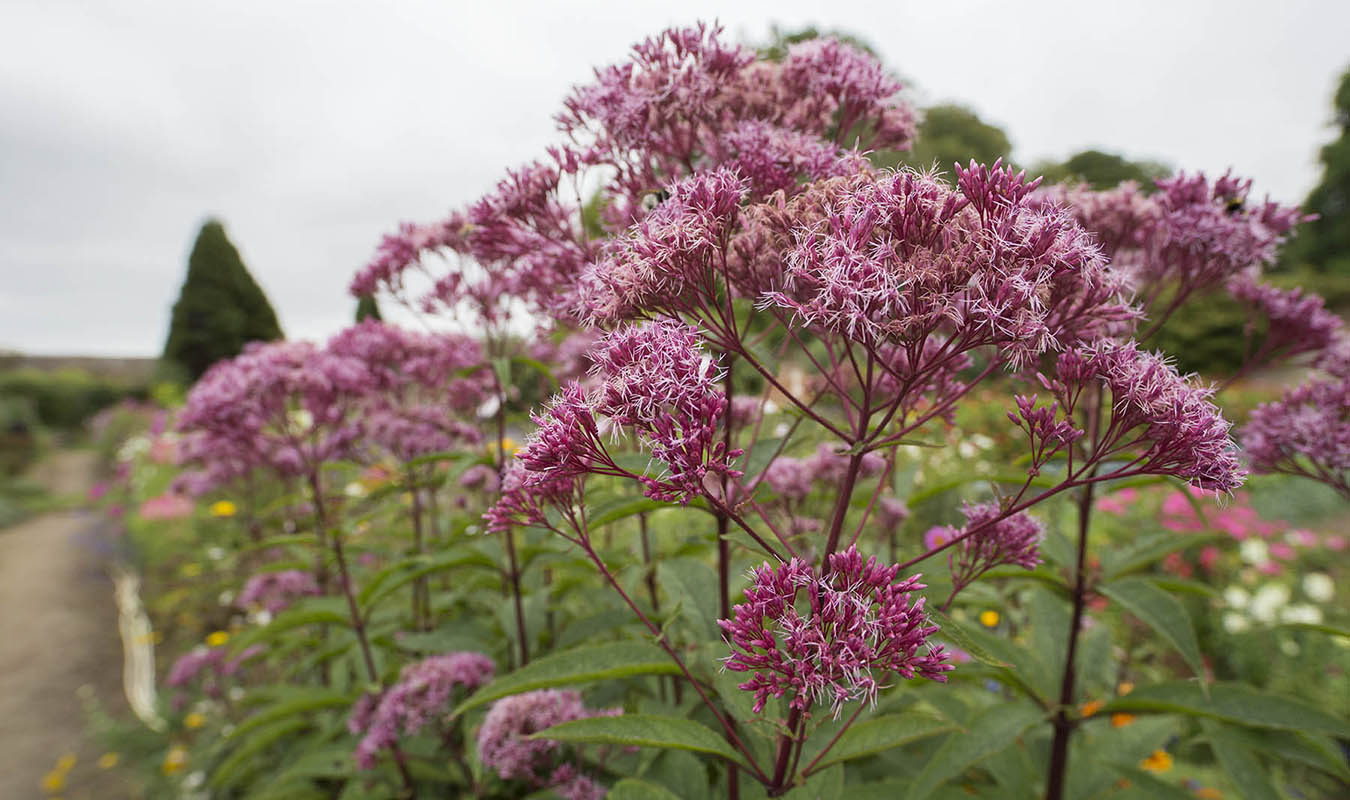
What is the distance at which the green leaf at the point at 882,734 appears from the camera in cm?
151

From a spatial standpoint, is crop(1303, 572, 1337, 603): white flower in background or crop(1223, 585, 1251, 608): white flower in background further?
crop(1303, 572, 1337, 603): white flower in background

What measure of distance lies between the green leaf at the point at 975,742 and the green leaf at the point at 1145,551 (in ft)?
1.91

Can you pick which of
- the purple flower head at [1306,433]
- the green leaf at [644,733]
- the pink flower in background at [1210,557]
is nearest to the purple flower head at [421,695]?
the green leaf at [644,733]

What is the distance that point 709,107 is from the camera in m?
1.92

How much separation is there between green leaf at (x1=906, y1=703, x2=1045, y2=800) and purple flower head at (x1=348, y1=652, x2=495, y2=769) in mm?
1584

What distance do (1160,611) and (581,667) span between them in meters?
1.78

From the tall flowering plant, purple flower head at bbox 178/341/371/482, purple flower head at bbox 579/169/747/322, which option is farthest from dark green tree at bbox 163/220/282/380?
purple flower head at bbox 579/169/747/322

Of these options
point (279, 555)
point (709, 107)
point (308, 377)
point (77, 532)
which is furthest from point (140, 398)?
point (709, 107)

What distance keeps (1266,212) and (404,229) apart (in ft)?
11.4

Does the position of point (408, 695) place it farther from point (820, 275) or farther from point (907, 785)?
point (820, 275)

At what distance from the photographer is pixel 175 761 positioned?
5219mm

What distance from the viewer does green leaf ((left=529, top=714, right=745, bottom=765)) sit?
1.46 meters

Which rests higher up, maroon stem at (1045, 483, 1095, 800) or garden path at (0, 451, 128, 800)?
maroon stem at (1045, 483, 1095, 800)

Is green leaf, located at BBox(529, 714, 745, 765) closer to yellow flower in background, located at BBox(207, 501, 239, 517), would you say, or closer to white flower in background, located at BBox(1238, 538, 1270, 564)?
white flower in background, located at BBox(1238, 538, 1270, 564)
